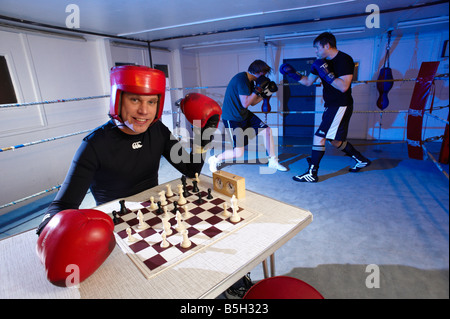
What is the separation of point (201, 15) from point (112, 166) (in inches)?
87.5

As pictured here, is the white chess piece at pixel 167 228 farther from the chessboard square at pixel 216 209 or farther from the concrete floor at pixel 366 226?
the concrete floor at pixel 366 226

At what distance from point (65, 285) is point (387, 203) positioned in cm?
265

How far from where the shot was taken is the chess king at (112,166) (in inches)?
31.7

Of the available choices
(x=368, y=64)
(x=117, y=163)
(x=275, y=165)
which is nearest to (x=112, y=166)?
(x=117, y=163)

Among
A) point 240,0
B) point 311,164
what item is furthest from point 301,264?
point 240,0

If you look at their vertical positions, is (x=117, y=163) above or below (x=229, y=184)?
above

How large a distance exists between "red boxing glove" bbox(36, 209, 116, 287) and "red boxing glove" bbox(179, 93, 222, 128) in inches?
36.2

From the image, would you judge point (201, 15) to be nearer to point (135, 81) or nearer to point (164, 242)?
point (135, 81)

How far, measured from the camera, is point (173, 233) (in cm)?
111

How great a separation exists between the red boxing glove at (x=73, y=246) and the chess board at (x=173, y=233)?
153mm

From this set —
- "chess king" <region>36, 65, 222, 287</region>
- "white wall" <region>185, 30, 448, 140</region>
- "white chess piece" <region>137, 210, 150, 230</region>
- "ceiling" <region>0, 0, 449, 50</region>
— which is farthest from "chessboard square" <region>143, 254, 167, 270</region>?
"white wall" <region>185, 30, 448, 140</region>

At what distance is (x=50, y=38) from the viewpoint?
130 inches

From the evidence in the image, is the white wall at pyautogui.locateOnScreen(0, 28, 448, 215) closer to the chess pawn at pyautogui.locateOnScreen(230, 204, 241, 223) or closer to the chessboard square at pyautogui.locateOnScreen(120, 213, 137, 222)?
the chess pawn at pyautogui.locateOnScreen(230, 204, 241, 223)
